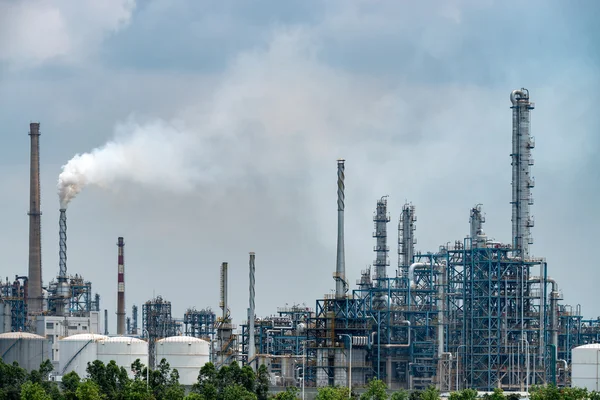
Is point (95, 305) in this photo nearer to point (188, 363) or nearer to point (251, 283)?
point (251, 283)

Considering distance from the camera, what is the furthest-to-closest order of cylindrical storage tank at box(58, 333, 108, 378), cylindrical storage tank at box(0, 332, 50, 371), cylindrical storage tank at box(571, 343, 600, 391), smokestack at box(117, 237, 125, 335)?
1. smokestack at box(117, 237, 125, 335)
2. cylindrical storage tank at box(0, 332, 50, 371)
3. cylindrical storage tank at box(58, 333, 108, 378)
4. cylindrical storage tank at box(571, 343, 600, 391)

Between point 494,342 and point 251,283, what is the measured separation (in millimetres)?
29286

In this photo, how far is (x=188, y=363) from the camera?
398ft

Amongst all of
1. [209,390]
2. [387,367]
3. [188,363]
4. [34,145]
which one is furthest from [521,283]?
[34,145]

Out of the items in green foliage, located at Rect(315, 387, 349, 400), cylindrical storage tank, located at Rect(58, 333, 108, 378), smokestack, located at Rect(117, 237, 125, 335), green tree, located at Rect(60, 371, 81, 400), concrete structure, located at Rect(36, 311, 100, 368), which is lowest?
green foliage, located at Rect(315, 387, 349, 400)

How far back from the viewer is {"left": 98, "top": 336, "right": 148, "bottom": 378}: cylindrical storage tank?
122938mm

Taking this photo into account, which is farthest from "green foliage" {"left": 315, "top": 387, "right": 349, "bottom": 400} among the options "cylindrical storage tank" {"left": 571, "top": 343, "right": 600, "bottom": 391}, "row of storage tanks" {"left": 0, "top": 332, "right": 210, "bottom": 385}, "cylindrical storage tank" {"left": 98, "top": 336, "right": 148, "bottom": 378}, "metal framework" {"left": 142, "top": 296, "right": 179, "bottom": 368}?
"metal framework" {"left": 142, "top": 296, "right": 179, "bottom": 368}

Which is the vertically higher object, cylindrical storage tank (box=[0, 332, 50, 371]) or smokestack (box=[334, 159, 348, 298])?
smokestack (box=[334, 159, 348, 298])

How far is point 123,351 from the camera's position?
A: 123438 mm

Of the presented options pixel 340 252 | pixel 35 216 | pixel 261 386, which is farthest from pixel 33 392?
pixel 35 216

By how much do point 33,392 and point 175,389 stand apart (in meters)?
9.78

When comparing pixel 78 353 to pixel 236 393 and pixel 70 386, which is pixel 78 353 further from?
pixel 236 393

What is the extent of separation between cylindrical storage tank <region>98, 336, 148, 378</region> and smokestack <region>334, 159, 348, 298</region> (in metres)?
17.9

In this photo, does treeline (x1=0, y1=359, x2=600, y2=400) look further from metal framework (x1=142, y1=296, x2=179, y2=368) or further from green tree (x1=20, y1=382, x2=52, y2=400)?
metal framework (x1=142, y1=296, x2=179, y2=368)
